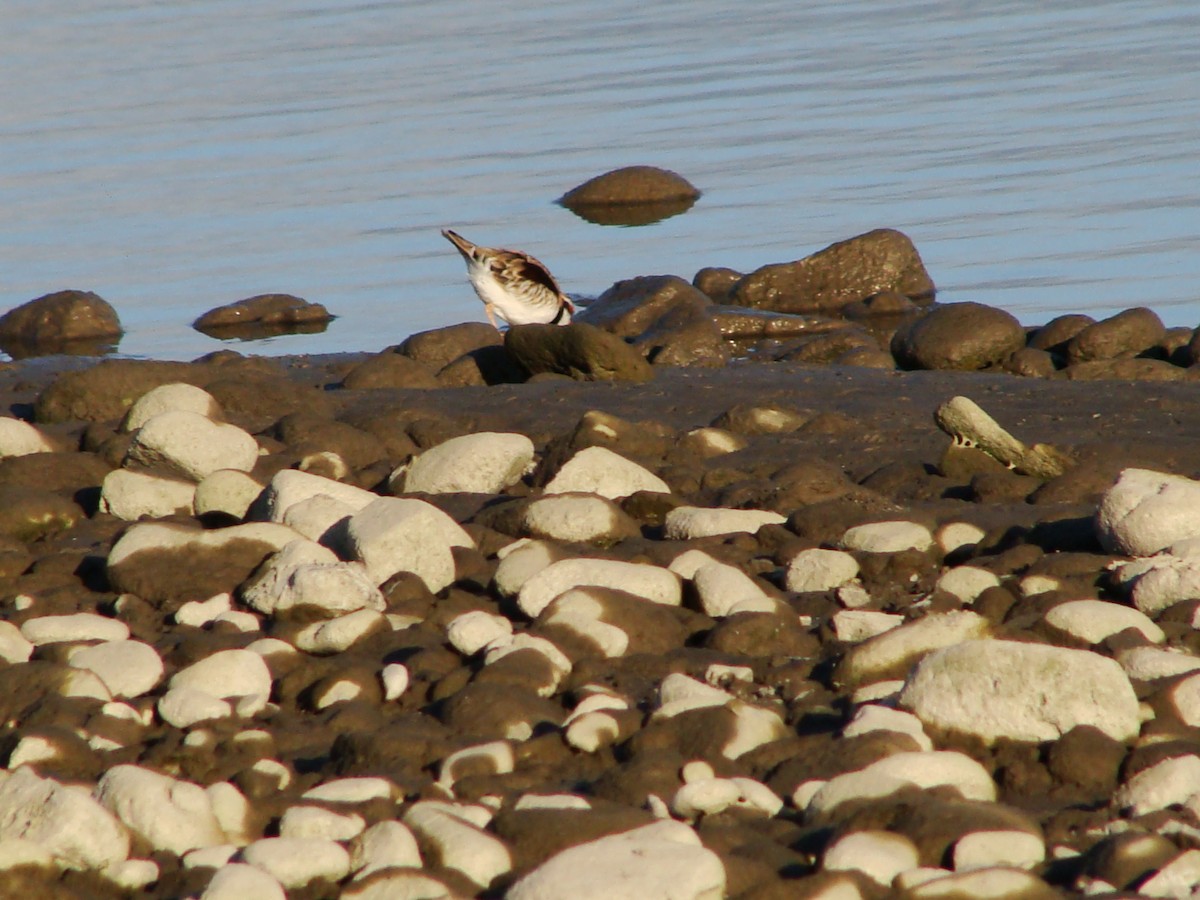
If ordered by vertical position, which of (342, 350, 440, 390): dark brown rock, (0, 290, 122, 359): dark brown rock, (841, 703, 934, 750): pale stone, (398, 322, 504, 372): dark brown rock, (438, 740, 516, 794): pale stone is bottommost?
(0, 290, 122, 359): dark brown rock

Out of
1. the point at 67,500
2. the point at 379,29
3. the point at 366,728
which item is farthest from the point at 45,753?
the point at 379,29

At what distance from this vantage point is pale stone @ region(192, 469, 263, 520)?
5496mm

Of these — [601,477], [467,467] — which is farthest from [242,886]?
Answer: [467,467]

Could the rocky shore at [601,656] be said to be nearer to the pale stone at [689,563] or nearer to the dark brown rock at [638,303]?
the pale stone at [689,563]

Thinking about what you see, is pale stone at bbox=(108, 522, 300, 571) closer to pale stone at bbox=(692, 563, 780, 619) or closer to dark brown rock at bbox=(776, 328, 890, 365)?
pale stone at bbox=(692, 563, 780, 619)

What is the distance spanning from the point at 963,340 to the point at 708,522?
209 inches

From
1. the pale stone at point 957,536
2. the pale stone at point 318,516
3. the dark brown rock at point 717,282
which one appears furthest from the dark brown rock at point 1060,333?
the pale stone at point 318,516

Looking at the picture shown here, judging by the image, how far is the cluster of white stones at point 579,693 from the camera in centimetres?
287

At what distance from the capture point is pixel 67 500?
579 cm

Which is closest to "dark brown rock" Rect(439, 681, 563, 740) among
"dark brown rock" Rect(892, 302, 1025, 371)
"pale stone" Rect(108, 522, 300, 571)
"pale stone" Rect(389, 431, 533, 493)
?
"pale stone" Rect(108, 522, 300, 571)

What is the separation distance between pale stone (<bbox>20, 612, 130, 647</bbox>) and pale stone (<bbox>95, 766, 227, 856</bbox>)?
48.4 inches

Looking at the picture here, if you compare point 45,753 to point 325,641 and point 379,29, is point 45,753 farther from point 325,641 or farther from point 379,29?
point 379,29

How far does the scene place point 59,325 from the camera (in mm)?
13734

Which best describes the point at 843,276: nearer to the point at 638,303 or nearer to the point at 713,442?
the point at 638,303
